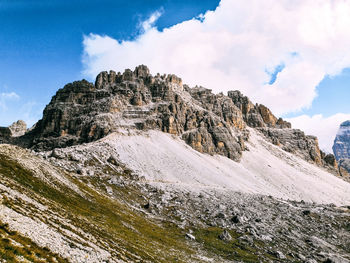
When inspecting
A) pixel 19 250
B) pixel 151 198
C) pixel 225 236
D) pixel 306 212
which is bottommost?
pixel 225 236

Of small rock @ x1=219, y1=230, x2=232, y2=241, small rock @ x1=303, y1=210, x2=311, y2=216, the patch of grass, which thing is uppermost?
the patch of grass

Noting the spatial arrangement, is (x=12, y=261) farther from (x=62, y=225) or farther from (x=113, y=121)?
(x=113, y=121)

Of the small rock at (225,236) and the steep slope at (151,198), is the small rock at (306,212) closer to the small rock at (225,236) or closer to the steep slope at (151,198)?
the steep slope at (151,198)

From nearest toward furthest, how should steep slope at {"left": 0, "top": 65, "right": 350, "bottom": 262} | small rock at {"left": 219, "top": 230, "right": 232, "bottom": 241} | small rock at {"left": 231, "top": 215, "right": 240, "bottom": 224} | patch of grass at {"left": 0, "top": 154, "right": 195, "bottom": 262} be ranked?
steep slope at {"left": 0, "top": 65, "right": 350, "bottom": 262} → patch of grass at {"left": 0, "top": 154, "right": 195, "bottom": 262} → small rock at {"left": 219, "top": 230, "right": 232, "bottom": 241} → small rock at {"left": 231, "top": 215, "right": 240, "bottom": 224}

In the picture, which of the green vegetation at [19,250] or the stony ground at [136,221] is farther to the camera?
the stony ground at [136,221]

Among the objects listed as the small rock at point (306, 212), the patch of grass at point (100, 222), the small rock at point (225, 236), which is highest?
the patch of grass at point (100, 222)

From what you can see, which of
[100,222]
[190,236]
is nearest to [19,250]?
[100,222]

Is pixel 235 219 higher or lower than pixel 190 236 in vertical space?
higher

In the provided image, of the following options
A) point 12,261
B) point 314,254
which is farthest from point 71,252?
point 314,254

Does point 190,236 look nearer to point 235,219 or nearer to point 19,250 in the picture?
point 235,219

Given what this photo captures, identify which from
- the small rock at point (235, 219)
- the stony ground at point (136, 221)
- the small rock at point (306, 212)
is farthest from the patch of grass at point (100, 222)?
the small rock at point (306, 212)

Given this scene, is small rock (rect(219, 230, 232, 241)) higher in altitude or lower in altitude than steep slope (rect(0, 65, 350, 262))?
lower

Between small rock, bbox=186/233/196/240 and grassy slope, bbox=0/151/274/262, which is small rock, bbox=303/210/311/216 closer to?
grassy slope, bbox=0/151/274/262

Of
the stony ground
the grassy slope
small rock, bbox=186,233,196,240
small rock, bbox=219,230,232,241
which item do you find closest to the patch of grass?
the grassy slope
